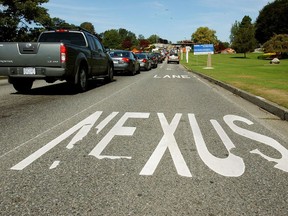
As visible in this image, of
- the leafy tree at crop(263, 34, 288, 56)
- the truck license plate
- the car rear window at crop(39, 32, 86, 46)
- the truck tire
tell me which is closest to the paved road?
the truck license plate

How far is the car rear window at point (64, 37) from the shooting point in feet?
36.3

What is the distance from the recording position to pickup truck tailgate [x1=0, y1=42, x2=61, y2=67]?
29.3 ft

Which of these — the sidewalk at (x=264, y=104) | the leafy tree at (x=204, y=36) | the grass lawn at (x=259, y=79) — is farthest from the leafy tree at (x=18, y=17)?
the leafy tree at (x=204, y=36)

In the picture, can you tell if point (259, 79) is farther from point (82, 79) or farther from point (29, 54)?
point (29, 54)

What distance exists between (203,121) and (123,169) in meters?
2.96

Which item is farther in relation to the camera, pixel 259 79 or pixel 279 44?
pixel 279 44

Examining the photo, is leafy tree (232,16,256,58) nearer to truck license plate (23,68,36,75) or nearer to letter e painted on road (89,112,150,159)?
truck license plate (23,68,36,75)

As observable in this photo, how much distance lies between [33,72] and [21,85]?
1.84 meters

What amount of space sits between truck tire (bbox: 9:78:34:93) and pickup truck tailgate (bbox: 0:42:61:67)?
1.26m

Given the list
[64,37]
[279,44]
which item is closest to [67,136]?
[64,37]

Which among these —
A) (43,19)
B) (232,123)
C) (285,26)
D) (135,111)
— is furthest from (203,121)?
(285,26)

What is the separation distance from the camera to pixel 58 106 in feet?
24.9

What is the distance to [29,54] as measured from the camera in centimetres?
902

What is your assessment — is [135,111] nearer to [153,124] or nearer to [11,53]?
[153,124]
